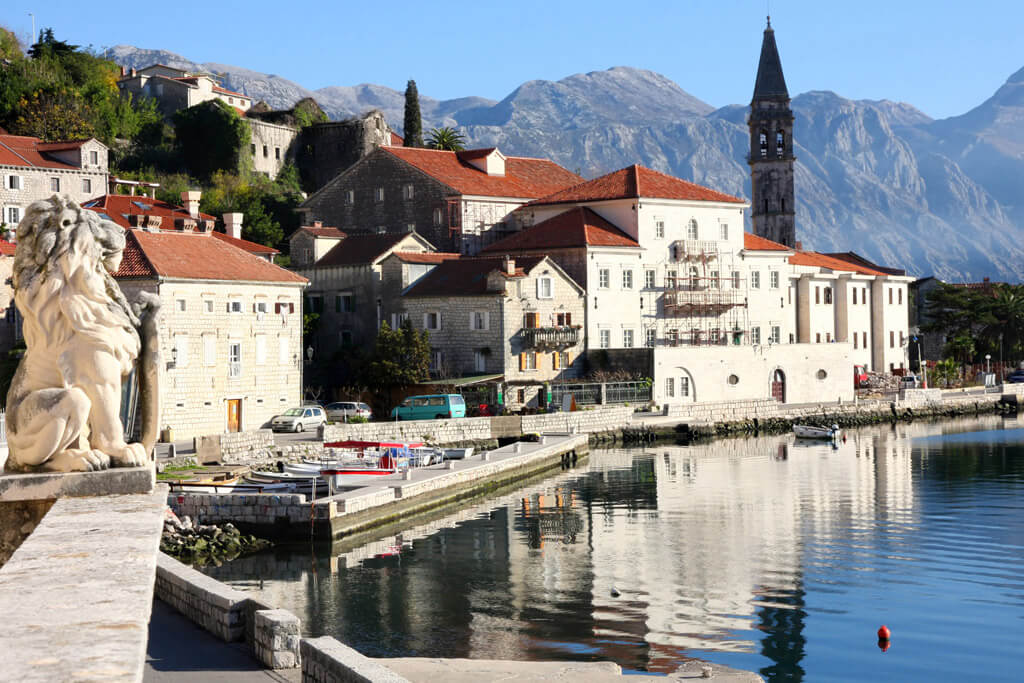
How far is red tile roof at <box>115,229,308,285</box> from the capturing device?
4409 centimetres

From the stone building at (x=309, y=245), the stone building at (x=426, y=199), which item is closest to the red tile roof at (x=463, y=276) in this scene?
the stone building at (x=309, y=245)

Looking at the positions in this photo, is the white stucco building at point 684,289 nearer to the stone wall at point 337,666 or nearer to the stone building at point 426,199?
the stone building at point 426,199

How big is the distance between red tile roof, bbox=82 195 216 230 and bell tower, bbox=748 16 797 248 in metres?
49.0

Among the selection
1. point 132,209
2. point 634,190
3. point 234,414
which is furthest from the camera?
point 634,190

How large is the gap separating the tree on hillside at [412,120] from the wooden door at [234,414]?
126 feet

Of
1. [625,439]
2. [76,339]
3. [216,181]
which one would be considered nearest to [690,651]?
[76,339]

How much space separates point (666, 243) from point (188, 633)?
5435cm

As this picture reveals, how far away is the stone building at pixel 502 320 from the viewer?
185 ft

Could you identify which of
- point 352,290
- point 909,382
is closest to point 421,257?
point 352,290

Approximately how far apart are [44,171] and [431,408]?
26.2 meters

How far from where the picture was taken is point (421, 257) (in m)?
60.5

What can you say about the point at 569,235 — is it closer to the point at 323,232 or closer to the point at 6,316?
the point at 323,232

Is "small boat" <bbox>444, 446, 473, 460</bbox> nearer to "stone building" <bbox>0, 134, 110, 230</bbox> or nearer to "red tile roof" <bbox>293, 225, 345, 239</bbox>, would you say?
"red tile roof" <bbox>293, 225, 345, 239</bbox>

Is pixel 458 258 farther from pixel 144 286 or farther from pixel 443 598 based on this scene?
pixel 443 598
